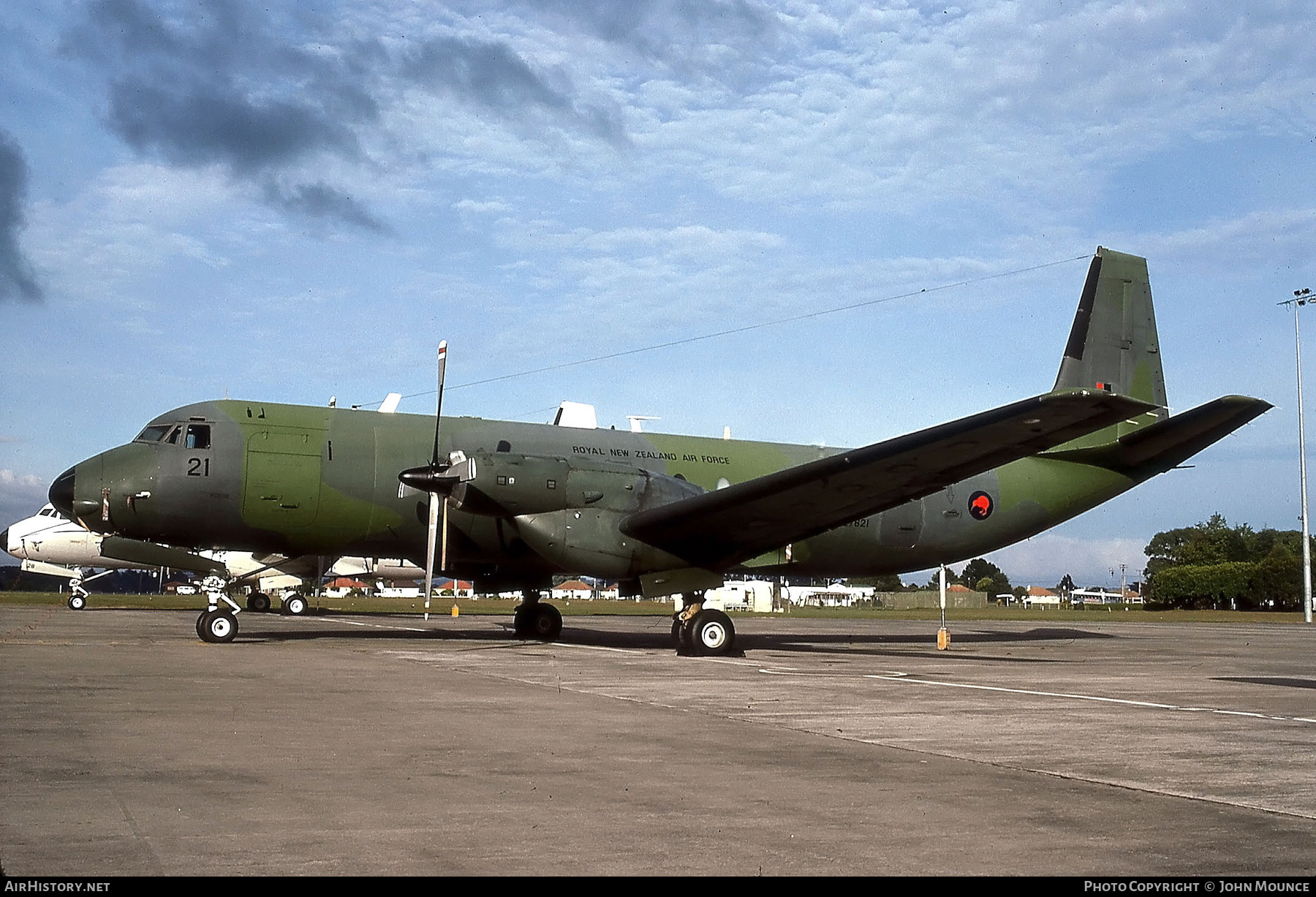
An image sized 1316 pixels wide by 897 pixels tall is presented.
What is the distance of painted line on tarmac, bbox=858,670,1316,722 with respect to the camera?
37.6 feet

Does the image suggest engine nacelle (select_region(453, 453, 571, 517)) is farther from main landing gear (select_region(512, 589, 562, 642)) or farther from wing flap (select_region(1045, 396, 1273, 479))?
wing flap (select_region(1045, 396, 1273, 479))

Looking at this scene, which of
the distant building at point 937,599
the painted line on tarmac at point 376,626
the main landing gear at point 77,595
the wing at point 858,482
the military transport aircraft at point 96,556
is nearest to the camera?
the wing at point 858,482

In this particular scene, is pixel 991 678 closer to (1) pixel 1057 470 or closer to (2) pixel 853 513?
(2) pixel 853 513

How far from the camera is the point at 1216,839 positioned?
5.68 meters

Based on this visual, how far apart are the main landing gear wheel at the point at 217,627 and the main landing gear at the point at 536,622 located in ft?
18.0

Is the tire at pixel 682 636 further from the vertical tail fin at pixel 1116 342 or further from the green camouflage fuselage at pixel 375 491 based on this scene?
the vertical tail fin at pixel 1116 342

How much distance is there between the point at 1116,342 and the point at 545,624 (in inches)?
550

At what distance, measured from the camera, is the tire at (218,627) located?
20375 millimetres

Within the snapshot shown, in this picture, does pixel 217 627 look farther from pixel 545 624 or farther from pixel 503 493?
pixel 545 624

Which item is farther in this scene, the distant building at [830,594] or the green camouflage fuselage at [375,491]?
the distant building at [830,594]

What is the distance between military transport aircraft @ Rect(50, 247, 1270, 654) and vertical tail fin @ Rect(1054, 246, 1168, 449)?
2.35m

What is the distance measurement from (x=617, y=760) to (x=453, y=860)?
316 centimetres

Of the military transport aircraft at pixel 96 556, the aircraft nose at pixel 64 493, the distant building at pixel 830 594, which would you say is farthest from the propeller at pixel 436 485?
the distant building at pixel 830 594

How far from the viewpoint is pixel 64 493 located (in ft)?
64.8
